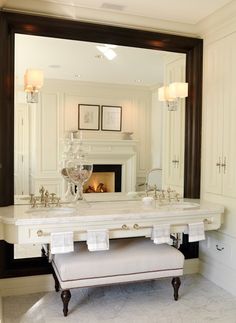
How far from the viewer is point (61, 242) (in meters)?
2.55

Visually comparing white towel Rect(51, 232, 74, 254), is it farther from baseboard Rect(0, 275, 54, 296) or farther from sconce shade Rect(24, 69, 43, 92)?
sconce shade Rect(24, 69, 43, 92)

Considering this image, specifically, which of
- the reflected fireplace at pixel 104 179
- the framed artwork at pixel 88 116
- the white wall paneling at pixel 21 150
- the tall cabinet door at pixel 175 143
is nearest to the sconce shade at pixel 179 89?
the tall cabinet door at pixel 175 143

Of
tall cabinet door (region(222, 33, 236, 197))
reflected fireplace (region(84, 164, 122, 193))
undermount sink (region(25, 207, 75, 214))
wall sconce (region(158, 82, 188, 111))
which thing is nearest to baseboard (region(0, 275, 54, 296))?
undermount sink (region(25, 207, 75, 214))

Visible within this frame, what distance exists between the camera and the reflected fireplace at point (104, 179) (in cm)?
339

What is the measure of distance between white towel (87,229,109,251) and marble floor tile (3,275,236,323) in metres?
0.57

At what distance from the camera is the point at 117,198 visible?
341 cm

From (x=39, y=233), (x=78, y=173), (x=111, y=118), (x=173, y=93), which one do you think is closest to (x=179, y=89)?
(x=173, y=93)

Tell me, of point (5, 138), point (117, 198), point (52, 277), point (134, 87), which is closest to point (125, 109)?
point (134, 87)

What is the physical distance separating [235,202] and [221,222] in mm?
237

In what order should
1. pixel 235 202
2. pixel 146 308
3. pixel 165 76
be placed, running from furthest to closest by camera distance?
pixel 165 76 < pixel 235 202 < pixel 146 308

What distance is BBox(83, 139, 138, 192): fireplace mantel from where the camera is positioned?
3.40 meters

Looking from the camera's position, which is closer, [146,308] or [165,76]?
[146,308]

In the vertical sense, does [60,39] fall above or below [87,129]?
above

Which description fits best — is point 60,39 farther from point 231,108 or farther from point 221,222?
point 221,222
